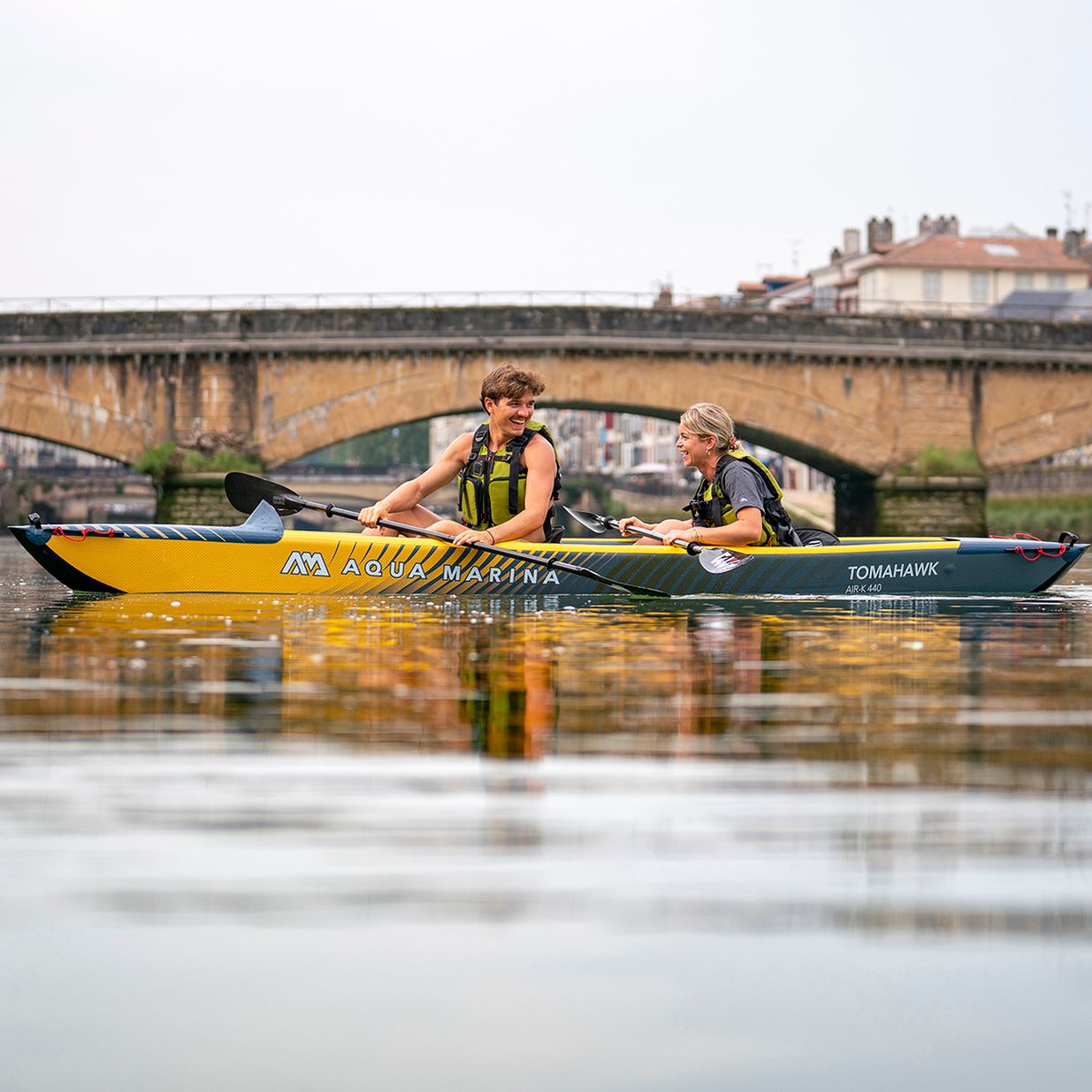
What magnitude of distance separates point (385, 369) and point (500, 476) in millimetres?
24422

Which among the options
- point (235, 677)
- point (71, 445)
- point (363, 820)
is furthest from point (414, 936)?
point (71, 445)

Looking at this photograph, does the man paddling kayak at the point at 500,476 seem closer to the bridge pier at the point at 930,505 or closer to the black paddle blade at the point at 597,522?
the black paddle blade at the point at 597,522

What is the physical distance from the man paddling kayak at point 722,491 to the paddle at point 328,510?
1.37ft

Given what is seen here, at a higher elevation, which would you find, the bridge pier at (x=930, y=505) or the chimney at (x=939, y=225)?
the chimney at (x=939, y=225)

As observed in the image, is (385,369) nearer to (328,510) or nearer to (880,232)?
(328,510)

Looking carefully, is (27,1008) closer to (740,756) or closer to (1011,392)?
(740,756)

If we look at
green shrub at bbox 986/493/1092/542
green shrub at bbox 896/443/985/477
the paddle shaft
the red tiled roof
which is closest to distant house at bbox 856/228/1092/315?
the red tiled roof

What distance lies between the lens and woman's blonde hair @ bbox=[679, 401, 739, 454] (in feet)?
35.6

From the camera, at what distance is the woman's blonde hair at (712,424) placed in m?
10.8

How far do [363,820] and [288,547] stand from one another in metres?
7.83

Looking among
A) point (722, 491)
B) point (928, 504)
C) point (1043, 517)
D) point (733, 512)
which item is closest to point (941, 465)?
point (928, 504)

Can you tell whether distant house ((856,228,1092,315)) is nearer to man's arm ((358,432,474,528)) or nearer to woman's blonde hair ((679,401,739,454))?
woman's blonde hair ((679,401,739,454))

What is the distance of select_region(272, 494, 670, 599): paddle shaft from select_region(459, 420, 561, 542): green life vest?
25cm

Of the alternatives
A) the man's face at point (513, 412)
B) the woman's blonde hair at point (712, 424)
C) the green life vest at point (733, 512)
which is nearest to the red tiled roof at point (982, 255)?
the green life vest at point (733, 512)
